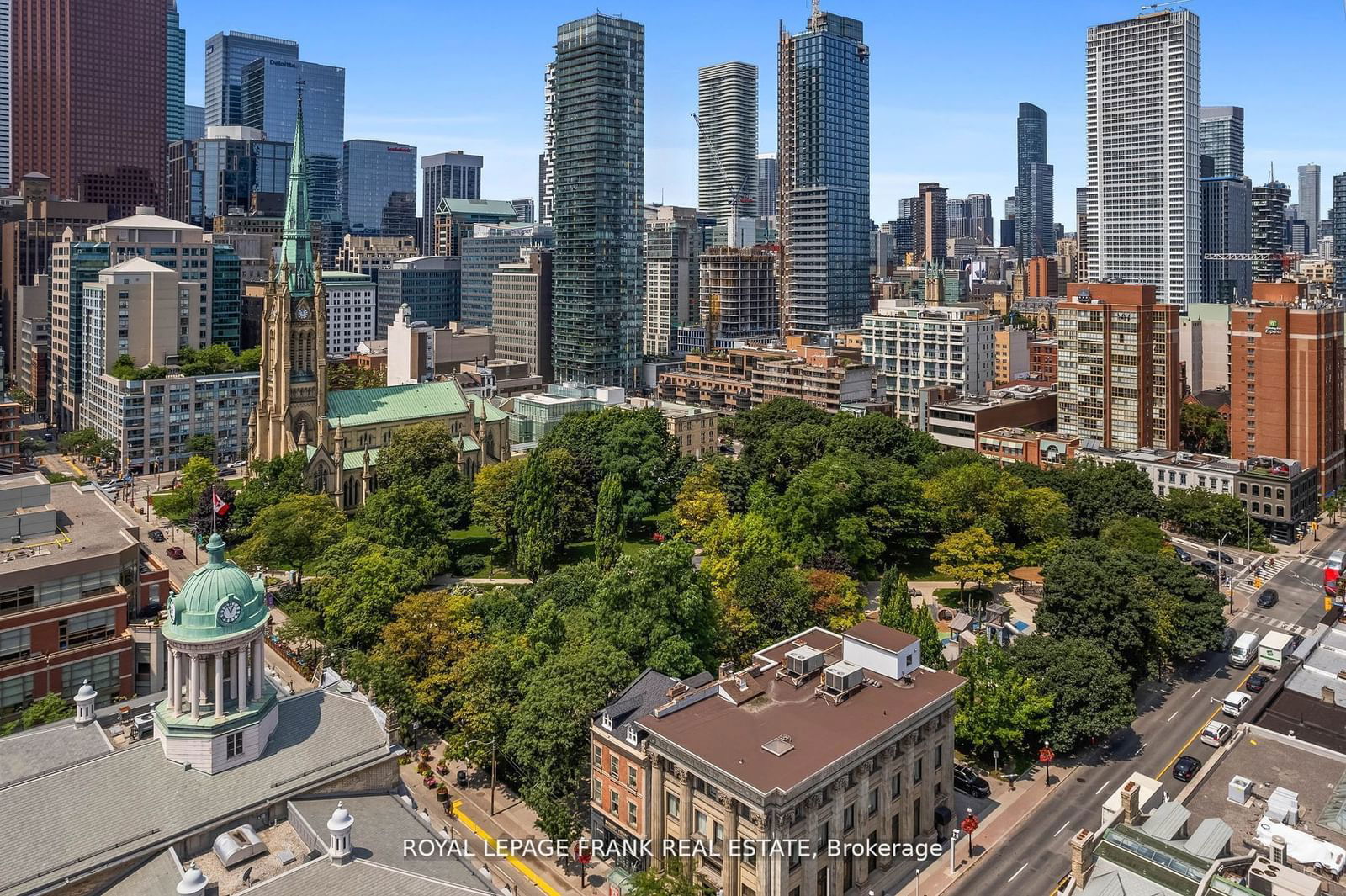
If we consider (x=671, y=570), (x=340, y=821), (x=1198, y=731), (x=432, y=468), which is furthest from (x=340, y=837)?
(x=432, y=468)

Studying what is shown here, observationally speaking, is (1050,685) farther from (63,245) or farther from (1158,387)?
(63,245)

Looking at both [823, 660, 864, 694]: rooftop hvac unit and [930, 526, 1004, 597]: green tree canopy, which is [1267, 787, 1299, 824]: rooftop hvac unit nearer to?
[823, 660, 864, 694]: rooftop hvac unit

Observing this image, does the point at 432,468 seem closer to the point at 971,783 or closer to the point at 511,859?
the point at 511,859

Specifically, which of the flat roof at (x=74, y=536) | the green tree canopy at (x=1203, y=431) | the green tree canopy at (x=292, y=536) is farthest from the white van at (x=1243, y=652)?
the green tree canopy at (x=1203, y=431)

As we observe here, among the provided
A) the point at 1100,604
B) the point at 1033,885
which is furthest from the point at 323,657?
the point at 1100,604

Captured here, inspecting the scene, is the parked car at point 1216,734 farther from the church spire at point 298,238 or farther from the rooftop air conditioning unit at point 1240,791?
the church spire at point 298,238

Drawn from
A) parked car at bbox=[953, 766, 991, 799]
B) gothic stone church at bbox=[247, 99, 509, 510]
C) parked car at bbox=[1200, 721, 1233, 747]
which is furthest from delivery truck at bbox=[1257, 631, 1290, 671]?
gothic stone church at bbox=[247, 99, 509, 510]
